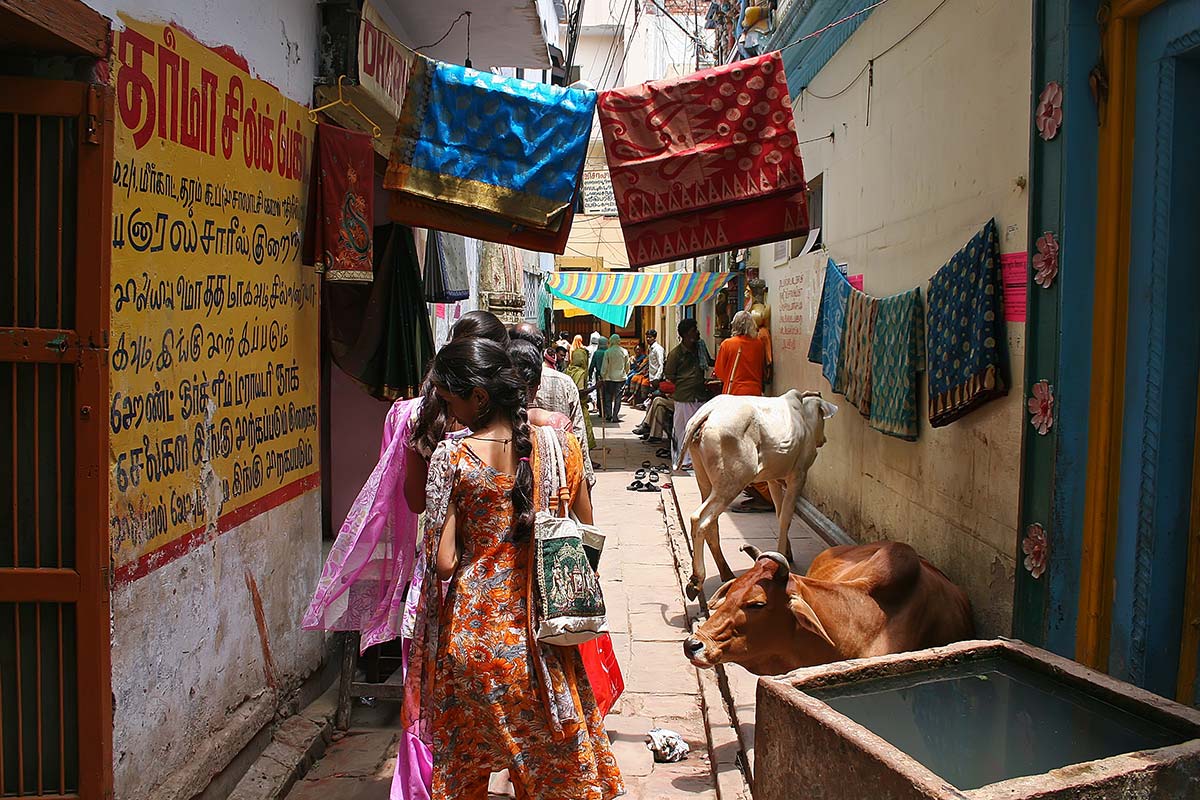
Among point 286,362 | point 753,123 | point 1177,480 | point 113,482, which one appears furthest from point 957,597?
point 113,482

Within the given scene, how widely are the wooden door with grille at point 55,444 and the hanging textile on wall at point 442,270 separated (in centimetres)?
443

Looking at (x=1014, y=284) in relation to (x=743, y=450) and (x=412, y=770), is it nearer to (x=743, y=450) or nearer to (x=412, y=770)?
(x=743, y=450)

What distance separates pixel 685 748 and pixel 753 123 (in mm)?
3095

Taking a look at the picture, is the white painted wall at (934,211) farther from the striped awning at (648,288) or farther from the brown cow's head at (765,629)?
the striped awning at (648,288)

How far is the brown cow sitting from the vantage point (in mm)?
3594

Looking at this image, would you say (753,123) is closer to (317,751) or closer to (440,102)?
(440,102)

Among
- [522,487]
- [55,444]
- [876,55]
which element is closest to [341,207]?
[55,444]

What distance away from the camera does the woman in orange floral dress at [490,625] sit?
2.68m

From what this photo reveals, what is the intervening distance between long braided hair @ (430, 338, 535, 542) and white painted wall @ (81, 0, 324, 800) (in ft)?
4.20

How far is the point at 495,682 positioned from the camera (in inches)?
104

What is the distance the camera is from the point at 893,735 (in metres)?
2.51

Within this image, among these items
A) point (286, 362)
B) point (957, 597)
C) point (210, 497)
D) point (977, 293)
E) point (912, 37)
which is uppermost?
point (912, 37)

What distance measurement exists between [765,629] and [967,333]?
2.06m

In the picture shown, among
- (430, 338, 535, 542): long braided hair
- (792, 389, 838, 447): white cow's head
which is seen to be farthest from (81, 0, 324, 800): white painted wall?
(792, 389, 838, 447): white cow's head
